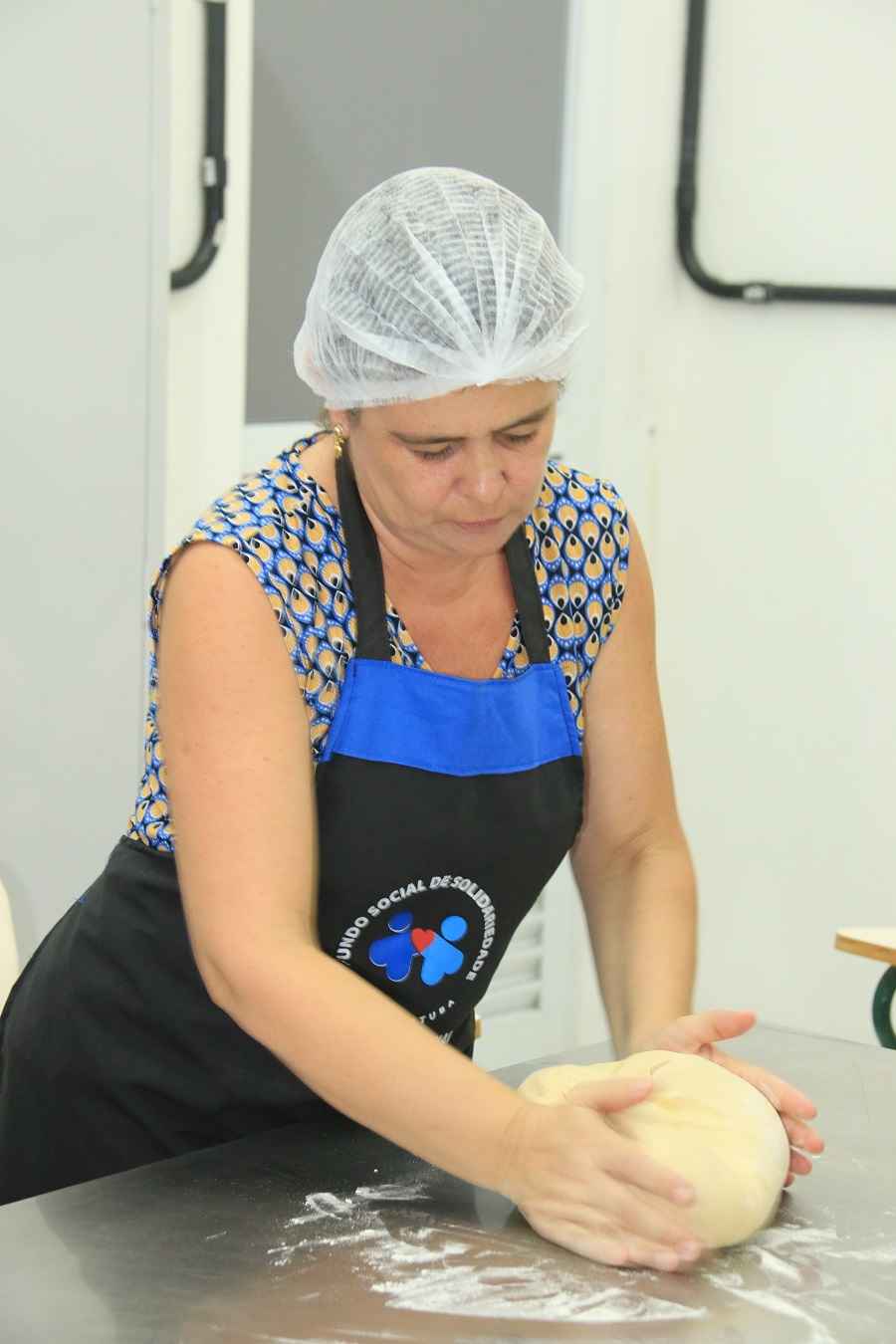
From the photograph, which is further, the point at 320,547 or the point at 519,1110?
the point at 320,547

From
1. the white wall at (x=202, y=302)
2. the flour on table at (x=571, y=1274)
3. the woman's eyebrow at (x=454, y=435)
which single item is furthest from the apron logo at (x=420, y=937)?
the white wall at (x=202, y=302)

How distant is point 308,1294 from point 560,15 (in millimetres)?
2722

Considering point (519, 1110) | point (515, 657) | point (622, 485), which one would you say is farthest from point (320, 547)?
point (622, 485)

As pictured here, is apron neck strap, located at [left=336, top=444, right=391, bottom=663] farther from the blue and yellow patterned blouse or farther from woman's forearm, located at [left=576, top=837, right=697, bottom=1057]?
woman's forearm, located at [left=576, top=837, right=697, bottom=1057]

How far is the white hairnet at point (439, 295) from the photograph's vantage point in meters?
1.38

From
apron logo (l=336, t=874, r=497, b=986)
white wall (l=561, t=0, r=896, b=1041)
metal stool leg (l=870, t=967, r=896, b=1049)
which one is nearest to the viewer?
apron logo (l=336, t=874, r=497, b=986)

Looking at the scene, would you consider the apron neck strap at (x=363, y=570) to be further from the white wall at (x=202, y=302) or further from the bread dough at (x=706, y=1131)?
the white wall at (x=202, y=302)

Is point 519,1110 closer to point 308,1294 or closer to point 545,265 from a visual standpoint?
point 308,1294

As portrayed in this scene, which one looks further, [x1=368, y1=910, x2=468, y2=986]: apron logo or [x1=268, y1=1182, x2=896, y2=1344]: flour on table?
[x1=368, y1=910, x2=468, y2=986]: apron logo

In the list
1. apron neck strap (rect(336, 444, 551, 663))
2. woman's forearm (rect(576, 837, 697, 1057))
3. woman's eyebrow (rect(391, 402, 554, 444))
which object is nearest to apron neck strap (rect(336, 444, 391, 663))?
apron neck strap (rect(336, 444, 551, 663))

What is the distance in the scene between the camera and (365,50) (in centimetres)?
285

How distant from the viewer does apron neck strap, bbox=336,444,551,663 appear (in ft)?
4.78

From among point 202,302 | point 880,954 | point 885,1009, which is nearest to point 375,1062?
point 880,954

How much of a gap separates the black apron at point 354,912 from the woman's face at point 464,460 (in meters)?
0.08
